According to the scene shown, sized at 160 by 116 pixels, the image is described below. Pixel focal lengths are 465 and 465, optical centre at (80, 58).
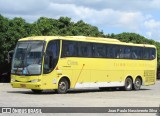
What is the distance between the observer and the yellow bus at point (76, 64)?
81.0 feet

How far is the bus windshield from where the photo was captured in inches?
967

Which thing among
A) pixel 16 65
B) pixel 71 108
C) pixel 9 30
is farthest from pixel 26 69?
pixel 9 30

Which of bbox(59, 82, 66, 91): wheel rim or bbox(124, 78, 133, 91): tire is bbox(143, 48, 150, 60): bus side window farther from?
bbox(59, 82, 66, 91): wheel rim

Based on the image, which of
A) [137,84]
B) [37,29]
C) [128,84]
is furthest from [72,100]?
[37,29]

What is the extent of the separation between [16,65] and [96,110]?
10.4m

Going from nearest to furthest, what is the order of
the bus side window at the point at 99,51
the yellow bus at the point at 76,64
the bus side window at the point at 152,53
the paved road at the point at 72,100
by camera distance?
the paved road at the point at 72,100 < the yellow bus at the point at 76,64 < the bus side window at the point at 99,51 < the bus side window at the point at 152,53

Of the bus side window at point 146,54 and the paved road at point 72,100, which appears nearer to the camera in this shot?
the paved road at point 72,100

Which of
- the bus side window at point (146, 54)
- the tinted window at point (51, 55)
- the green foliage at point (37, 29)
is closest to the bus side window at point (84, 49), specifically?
the tinted window at point (51, 55)

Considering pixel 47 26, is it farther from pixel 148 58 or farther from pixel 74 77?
pixel 74 77

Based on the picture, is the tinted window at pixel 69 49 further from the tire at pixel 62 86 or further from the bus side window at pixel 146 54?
the bus side window at pixel 146 54

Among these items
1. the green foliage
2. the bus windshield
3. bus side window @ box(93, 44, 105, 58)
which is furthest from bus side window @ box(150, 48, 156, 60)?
the green foliage

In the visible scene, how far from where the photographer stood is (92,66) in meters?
28.3

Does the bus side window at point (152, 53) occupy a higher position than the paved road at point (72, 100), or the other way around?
the bus side window at point (152, 53)

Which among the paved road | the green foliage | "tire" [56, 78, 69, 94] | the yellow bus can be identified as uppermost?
the green foliage
